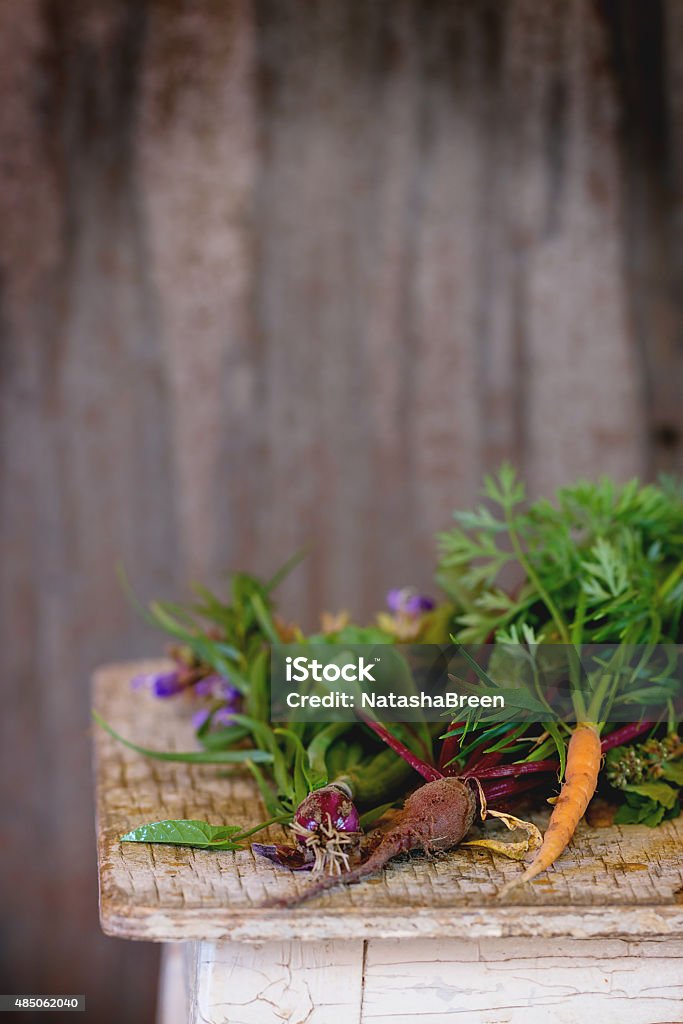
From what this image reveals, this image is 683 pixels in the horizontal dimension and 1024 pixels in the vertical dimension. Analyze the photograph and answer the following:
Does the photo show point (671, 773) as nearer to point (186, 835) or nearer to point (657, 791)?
point (657, 791)

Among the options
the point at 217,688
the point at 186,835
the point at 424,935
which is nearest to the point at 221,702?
the point at 217,688

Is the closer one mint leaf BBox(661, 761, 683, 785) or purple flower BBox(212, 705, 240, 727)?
mint leaf BBox(661, 761, 683, 785)

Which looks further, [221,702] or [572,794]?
[221,702]

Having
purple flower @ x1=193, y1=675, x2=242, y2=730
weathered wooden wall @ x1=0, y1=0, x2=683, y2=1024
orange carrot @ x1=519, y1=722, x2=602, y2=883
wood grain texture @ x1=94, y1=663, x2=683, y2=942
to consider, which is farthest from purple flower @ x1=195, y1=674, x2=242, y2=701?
weathered wooden wall @ x1=0, y1=0, x2=683, y2=1024

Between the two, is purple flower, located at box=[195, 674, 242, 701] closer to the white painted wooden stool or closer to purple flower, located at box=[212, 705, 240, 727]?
purple flower, located at box=[212, 705, 240, 727]

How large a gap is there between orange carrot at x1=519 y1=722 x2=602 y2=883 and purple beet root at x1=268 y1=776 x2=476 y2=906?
5 cm

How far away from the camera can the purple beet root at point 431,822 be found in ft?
1.98

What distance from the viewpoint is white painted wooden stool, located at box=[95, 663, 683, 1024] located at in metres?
0.57

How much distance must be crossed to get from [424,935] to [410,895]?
0.08 ft

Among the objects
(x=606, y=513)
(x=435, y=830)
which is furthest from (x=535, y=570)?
(x=435, y=830)

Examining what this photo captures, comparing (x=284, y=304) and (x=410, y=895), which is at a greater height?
(x=284, y=304)

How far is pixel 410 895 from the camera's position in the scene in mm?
586

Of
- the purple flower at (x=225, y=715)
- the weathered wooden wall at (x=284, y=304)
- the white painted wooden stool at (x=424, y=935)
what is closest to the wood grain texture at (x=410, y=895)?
the white painted wooden stool at (x=424, y=935)

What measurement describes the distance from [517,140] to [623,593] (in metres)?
0.77
